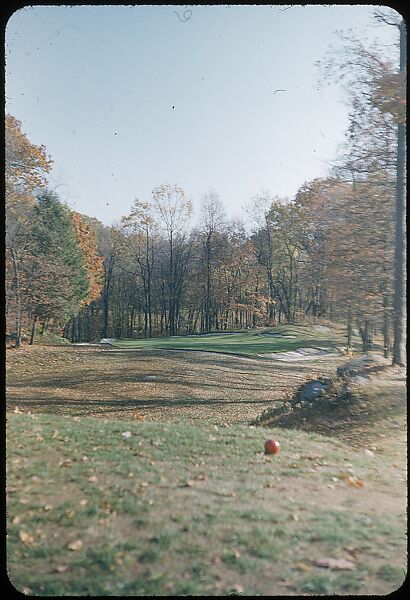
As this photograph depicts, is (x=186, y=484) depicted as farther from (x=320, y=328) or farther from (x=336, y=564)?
(x=320, y=328)

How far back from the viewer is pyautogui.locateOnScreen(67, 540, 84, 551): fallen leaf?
9.30 feet

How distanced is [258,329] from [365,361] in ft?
3.69

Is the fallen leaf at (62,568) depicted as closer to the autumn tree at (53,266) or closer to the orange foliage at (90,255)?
the autumn tree at (53,266)

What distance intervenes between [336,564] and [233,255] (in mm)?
3094

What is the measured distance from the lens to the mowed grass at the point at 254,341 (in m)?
5.29

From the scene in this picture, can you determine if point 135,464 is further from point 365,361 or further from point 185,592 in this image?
point 365,361

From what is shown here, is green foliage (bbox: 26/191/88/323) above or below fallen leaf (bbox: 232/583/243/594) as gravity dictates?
above

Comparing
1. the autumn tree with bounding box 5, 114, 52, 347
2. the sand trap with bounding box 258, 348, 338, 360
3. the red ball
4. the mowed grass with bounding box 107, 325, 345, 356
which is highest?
the autumn tree with bounding box 5, 114, 52, 347

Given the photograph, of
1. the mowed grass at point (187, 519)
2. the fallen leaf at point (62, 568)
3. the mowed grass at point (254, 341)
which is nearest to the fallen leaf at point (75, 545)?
the mowed grass at point (187, 519)

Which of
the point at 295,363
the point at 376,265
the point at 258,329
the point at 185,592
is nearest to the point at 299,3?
the point at 376,265

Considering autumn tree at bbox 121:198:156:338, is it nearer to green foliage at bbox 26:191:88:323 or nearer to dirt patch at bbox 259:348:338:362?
green foliage at bbox 26:191:88:323

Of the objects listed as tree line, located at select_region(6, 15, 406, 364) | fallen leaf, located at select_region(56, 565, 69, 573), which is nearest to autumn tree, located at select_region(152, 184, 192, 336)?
tree line, located at select_region(6, 15, 406, 364)

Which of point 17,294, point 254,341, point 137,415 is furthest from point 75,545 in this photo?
point 254,341

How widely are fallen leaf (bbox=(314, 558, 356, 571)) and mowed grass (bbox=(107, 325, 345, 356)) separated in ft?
8.66
